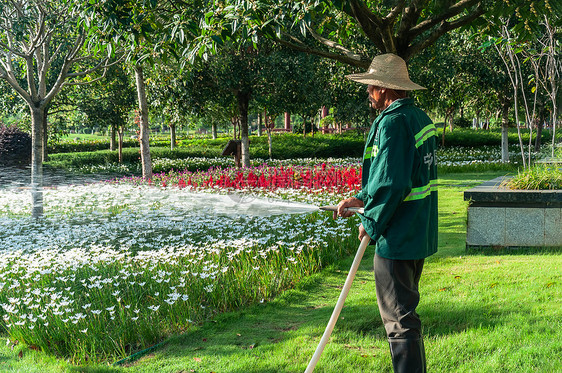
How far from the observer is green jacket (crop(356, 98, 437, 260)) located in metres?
2.66

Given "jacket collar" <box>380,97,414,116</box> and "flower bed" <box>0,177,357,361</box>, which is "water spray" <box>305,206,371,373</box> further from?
"flower bed" <box>0,177,357,361</box>

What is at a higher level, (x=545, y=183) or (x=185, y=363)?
(x=545, y=183)

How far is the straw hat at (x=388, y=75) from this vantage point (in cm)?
292

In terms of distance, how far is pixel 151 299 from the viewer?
4871 mm

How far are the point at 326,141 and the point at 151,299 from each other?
21476 mm

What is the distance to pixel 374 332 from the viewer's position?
4.14 m

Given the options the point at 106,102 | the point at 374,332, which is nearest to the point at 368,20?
the point at 374,332

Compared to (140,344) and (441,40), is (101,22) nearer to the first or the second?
(140,344)

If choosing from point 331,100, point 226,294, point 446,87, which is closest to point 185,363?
point 226,294

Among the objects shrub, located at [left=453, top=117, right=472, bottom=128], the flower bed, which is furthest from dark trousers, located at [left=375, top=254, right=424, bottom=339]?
shrub, located at [left=453, top=117, right=472, bottom=128]

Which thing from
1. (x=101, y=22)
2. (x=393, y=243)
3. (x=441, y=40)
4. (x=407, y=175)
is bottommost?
(x=393, y=243)

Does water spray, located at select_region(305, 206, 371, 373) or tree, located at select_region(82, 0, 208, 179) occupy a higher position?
tree, located at select_region(82, 0, 208, 179)

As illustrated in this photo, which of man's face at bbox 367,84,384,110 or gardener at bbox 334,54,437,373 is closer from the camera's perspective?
gardener at bbox 334,54,437,373

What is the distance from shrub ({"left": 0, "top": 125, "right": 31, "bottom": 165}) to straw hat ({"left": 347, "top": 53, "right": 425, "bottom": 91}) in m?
25.2
